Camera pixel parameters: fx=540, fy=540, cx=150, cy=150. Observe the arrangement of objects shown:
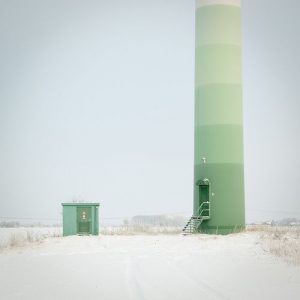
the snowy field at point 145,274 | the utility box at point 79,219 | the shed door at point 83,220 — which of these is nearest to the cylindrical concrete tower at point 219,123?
the utility box at point 79,219

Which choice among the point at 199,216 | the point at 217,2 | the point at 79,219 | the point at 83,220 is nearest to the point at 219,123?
the point at 199,216

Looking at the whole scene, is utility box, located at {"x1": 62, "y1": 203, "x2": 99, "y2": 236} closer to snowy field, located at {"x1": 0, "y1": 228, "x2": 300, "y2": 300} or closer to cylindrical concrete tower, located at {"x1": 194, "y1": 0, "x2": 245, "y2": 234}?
cylindrical concrete tower, located at {"x1": 194, "y1": 0, "x2": 245, "y2": 234}

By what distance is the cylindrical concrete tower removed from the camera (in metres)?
30.4

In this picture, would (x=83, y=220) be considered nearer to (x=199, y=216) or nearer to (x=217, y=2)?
(x=199, y=216)

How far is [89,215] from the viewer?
28.8m

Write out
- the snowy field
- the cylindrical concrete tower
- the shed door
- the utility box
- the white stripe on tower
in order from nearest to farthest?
the snowy field, the utility box, the shed door, the cylindrical concrete tower, the white stripe on tower

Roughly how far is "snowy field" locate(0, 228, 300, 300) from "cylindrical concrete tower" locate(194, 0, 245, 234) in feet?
32.0

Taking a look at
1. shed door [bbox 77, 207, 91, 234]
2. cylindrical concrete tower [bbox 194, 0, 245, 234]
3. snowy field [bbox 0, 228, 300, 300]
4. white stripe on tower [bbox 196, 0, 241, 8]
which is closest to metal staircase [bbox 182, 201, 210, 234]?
cylindrical concrete tower [bbox 194, 0, 245, 234]

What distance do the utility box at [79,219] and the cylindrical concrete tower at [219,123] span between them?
6.13 metres

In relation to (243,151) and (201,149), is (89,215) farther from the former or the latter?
(243,151)

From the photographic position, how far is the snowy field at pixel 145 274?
10.1m

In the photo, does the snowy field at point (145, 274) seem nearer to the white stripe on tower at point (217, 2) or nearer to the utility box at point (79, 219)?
the utility box at point (79, 219)

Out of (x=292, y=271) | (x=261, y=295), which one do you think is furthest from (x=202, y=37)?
(x=261, y=295)

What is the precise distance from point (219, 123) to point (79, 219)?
30.9 ft
